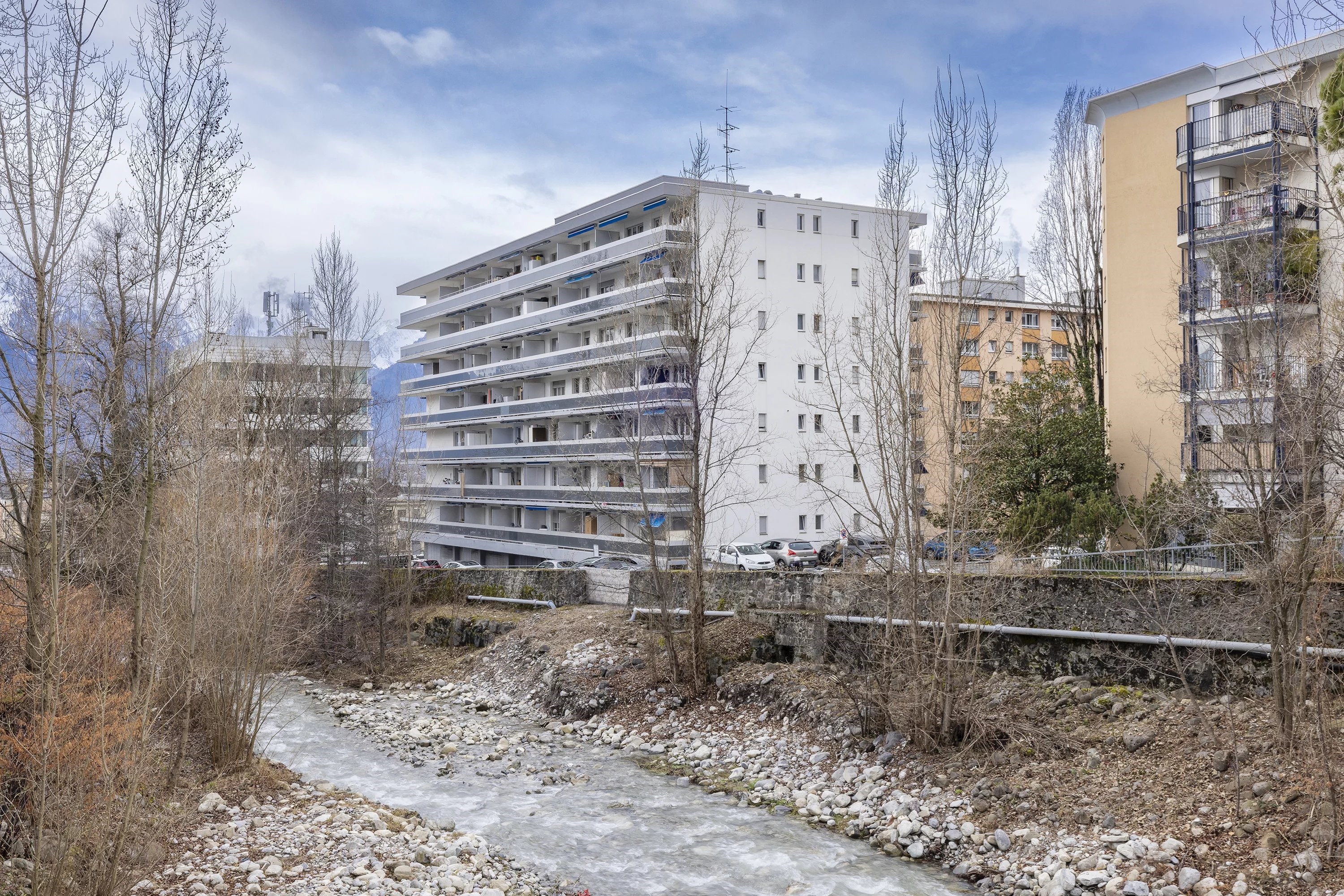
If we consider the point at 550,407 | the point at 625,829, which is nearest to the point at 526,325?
the point at 550,407

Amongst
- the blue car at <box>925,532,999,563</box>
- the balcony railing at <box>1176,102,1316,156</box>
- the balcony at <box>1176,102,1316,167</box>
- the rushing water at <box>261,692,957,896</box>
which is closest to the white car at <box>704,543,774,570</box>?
the blue car at <box>925,532,999,563</box>

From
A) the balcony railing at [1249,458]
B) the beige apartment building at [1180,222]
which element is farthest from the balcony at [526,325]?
the balcony railing at [1249,458]

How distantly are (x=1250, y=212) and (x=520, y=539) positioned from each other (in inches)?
1533

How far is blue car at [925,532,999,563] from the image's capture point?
51.3ft

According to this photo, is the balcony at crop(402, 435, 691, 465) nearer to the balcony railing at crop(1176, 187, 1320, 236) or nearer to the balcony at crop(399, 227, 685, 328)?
the balcony at crop(399, 227, 685, 328)

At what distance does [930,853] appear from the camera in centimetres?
1289

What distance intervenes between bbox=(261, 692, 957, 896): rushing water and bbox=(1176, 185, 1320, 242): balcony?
36.0 ft

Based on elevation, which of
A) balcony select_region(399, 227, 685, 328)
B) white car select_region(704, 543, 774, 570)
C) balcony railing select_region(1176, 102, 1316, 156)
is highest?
balcony select_region(399, 227, 685, 328)

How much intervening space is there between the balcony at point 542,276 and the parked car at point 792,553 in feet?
43.4

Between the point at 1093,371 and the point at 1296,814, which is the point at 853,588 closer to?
the point at 1296,814

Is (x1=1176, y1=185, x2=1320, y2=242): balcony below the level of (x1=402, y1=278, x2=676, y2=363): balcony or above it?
below

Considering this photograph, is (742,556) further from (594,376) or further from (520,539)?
(520,539)

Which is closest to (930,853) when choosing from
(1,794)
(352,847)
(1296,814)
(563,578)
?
(1296,814)

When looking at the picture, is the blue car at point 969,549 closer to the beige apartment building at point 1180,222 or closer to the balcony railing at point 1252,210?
the beige apartment building at point 1180,222
